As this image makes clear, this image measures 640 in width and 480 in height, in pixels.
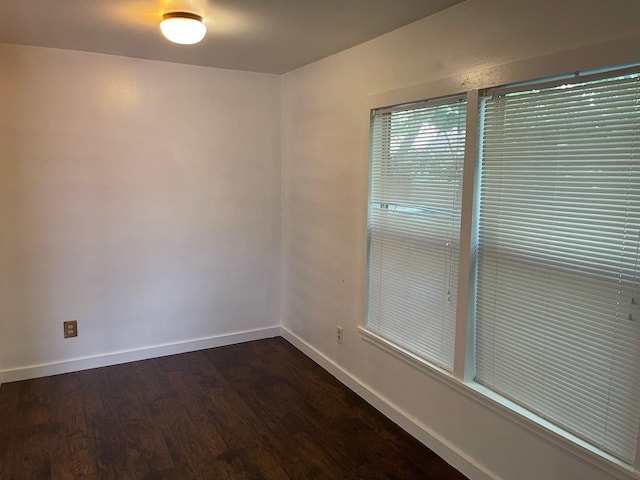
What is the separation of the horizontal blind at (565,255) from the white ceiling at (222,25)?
2.53ft

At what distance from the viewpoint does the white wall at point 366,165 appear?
5.84ft

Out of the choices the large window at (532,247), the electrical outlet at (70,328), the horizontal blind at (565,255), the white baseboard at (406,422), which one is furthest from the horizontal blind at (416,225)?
the electrical outlet at (70,328)

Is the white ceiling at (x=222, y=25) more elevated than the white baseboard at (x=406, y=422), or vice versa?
the white ceiling at (x=222, y=25)

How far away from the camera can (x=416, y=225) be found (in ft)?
8.41

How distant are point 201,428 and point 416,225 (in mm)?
1659

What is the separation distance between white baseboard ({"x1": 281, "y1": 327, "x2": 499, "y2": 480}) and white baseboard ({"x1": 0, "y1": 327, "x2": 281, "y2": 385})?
1.85 ft

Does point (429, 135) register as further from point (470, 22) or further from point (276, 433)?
point (276, 433)

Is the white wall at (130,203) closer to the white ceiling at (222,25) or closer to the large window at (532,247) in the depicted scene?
the white ceiling at (222,25)

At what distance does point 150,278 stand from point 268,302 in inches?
39.8

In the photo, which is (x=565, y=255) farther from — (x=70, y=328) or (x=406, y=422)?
(x=70, y=328)

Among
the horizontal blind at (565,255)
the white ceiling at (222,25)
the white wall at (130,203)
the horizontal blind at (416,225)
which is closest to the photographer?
the horizontal blind at (565,255)

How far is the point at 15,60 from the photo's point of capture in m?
3.02

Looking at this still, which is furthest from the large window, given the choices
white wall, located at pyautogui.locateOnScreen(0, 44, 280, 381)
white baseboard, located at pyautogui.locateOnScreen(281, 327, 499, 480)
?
white wall, located at pyautogui.locateOnScreen(0, 44, 280, 381)

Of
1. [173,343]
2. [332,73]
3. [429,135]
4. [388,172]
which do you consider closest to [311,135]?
[332,73]
